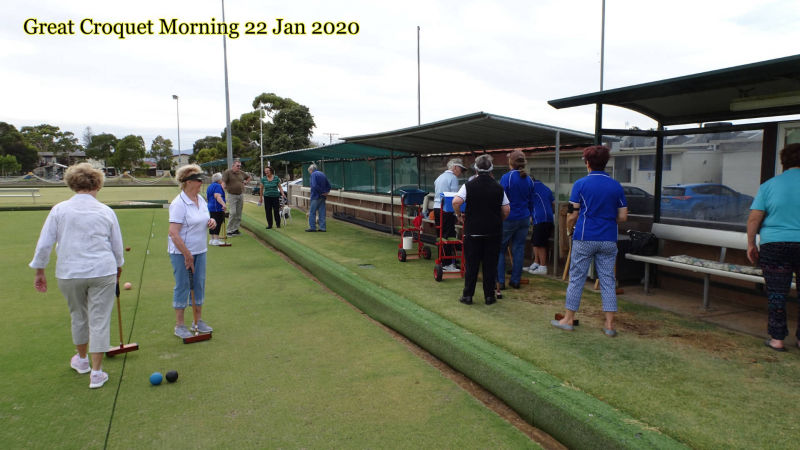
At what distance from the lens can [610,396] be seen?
3.35 metres

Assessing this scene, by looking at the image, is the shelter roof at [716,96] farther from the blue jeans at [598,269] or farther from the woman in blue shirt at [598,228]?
the blue jeans at [598,269]

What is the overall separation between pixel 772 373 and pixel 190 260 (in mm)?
4995

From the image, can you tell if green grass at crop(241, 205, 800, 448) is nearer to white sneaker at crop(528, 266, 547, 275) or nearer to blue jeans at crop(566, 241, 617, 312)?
blue jeans at crop(566, 241, 617, 312)

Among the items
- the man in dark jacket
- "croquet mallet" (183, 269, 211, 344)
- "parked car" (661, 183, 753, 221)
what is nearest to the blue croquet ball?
"croquet mallet" (183, 269, 211, 344)

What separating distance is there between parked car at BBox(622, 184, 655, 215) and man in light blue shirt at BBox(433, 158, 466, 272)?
2.33m

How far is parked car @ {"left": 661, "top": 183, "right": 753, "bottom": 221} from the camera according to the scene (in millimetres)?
5934

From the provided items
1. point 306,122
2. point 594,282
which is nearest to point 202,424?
point 594,282

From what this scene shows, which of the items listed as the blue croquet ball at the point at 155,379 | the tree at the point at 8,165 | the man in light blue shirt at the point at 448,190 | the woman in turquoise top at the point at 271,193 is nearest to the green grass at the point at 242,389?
the blue croquet ball at the point at 155,379

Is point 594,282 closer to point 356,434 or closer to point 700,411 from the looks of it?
point 700,411

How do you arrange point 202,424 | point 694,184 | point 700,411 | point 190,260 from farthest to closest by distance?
point 694,184, point 190,260, point 202,424, point 700,411

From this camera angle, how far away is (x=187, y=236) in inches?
192

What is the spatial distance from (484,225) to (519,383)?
2.42 m

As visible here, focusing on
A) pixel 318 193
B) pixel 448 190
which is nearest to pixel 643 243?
pixel 448 190

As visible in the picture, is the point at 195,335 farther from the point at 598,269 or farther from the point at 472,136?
the point at 472,136
